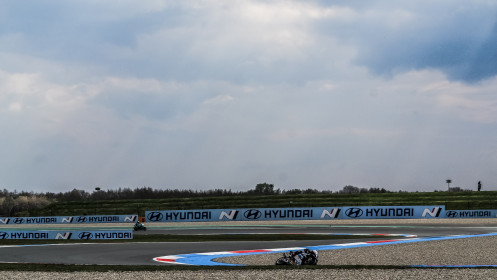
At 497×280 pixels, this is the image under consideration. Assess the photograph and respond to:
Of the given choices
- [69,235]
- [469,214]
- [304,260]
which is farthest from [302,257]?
[469,214]

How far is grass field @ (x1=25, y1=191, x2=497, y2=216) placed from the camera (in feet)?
242

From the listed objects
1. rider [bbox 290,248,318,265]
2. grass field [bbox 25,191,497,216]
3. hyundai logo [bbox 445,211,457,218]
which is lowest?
rider [bbox 290,248,318,265]

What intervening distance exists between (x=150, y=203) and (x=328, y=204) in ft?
87.8

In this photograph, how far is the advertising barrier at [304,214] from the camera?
183 feet

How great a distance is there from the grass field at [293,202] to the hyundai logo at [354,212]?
16779mm

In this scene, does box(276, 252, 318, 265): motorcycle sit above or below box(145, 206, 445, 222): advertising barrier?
below

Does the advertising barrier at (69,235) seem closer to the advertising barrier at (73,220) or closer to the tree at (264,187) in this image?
the advertising barrier at (73,220)

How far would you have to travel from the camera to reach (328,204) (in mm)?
75875

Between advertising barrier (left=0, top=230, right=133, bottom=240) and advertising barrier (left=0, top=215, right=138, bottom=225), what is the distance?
24.8 m

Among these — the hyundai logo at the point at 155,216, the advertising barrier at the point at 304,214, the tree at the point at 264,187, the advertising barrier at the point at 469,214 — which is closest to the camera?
the advertising barrier at the point at 304,214

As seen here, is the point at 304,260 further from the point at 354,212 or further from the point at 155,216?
the point at 155,216

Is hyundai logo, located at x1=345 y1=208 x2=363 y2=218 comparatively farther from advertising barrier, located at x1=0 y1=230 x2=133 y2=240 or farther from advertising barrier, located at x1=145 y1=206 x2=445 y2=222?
advertising barrier, located at x1=0 y1=230 x2=133 y2=240

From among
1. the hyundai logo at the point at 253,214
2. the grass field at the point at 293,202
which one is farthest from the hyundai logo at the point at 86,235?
the grass field at the point at 293,202

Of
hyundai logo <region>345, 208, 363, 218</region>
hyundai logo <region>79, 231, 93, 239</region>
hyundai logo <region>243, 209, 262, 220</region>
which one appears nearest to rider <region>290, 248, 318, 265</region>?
hyundai logo <region>79, 231, 93, 239</region>
